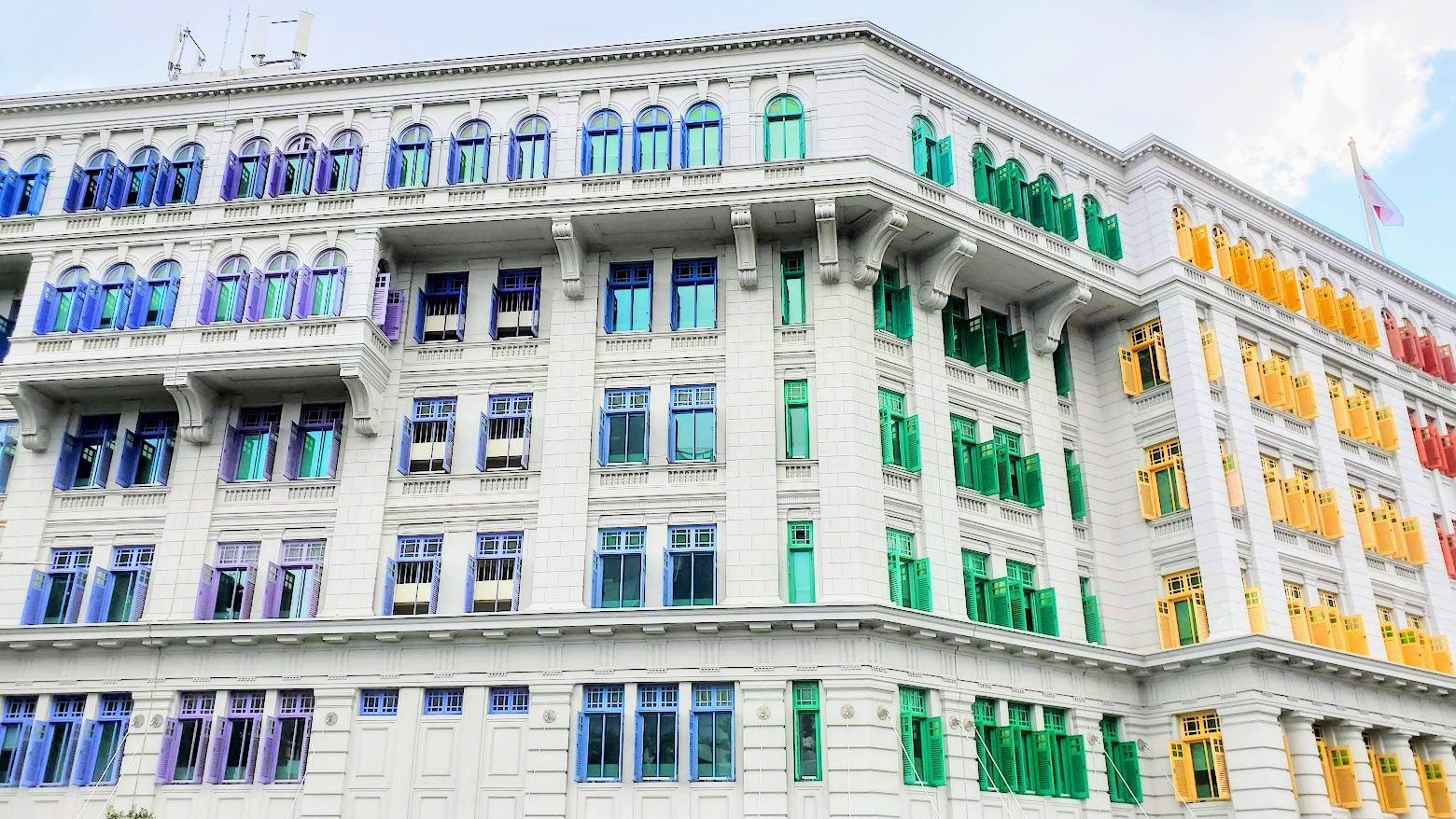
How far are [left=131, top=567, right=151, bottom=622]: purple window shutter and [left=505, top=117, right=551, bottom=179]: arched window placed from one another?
39.0 ft

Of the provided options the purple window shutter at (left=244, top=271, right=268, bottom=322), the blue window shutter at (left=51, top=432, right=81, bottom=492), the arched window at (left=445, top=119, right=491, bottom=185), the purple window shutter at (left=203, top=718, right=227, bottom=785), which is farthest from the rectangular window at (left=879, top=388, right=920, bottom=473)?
the blue window shutter at (left=51, top=432, right=81, bottom=492)

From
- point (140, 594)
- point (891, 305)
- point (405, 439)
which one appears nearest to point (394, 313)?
point (405, 439)

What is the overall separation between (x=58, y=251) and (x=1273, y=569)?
2996cm

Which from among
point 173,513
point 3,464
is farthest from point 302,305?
point 3,464

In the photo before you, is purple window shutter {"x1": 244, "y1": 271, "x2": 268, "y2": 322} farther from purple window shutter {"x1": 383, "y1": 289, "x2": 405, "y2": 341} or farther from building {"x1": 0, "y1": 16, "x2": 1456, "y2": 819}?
purple window shutter {"x1": 383, "y1": 289, "x2": 405, "y2": 341}

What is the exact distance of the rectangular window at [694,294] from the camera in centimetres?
2698

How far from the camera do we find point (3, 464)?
2778 centimetres

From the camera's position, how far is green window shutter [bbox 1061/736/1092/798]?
85.0 ft

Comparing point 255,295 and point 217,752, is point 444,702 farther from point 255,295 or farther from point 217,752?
point 255,295

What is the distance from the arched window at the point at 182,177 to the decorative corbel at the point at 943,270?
1768 centimetres

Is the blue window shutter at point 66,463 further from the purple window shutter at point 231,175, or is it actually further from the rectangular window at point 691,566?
the rectangular window at point 691,566

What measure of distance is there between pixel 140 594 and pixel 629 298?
1240 cm

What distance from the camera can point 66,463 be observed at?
90.4 ft

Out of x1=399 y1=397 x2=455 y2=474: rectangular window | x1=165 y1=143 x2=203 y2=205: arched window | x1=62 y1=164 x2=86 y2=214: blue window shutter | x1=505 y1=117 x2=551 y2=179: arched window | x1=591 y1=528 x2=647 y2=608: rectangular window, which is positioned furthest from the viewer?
x1=62 y1=164 x2=86 y2=214: blue window shutter
